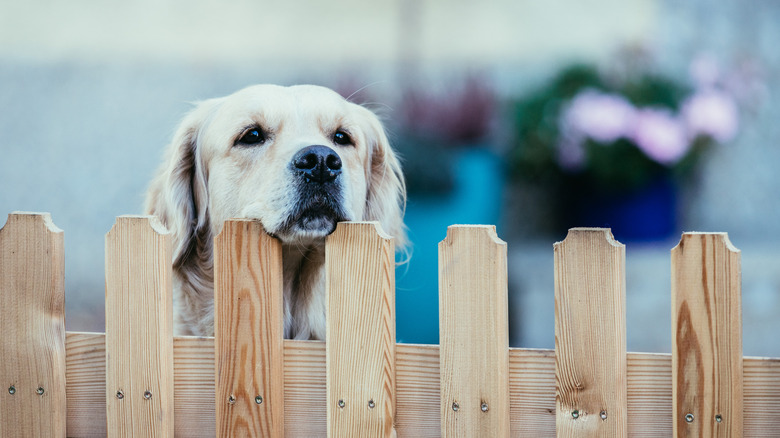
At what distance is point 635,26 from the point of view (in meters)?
3.69

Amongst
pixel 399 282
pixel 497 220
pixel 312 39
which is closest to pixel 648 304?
pixel 497 220

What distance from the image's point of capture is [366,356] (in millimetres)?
1409

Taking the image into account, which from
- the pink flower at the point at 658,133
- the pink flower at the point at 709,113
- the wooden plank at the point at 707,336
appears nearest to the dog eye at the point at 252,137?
the wooden plank at the point at 707,336

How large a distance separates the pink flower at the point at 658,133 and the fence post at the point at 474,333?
2.60 metres

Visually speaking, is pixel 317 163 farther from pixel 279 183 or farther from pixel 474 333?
pixel 474 333

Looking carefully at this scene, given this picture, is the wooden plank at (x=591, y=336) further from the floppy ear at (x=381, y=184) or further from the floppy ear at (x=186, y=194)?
the floppy ear at (x=186, y=194)

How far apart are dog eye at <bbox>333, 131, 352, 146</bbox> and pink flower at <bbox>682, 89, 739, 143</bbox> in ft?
7.41

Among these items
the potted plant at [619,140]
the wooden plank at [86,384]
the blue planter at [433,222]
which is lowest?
the wooden plank at [86,384]

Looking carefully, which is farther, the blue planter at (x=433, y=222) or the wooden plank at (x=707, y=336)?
the blue planter at (x=433, y=222)

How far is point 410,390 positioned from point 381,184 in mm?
907

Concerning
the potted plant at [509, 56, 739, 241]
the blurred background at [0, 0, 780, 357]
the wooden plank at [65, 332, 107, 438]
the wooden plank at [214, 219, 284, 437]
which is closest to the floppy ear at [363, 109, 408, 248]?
the wooden plank at [214, 219, 284, 437]

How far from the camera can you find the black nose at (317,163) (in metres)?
1.76

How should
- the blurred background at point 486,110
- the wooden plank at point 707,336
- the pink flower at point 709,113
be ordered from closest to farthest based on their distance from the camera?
1. the wooden plank at point 707,336
2. the blurred background at point 486,110
3. the pink flower at point 709,113

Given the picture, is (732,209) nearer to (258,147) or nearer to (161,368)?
(258,147)
